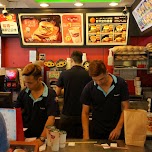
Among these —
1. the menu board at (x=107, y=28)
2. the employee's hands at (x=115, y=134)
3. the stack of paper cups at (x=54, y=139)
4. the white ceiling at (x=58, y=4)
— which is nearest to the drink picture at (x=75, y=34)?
the menu board at (x=107, y=28)

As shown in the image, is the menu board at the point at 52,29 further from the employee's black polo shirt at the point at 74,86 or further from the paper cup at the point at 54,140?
the paper cup at the point at 54,140

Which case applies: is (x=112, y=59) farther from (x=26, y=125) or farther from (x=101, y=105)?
(x=26, y=125)

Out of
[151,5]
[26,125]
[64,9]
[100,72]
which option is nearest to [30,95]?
[26,125]

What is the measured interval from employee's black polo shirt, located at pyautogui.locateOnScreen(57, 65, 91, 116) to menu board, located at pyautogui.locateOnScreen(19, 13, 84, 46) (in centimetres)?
162

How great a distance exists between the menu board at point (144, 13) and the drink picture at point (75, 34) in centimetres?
123

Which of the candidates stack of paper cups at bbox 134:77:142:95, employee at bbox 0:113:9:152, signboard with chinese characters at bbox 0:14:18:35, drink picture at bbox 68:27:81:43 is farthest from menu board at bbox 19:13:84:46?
employee at bbox 0:113:9:152

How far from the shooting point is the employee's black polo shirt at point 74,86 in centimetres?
393

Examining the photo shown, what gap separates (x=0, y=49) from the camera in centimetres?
575

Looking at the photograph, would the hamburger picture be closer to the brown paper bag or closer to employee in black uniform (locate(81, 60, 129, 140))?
employee in black uniform (locate(81, 60, 129, 140))

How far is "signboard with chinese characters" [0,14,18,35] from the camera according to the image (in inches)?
219

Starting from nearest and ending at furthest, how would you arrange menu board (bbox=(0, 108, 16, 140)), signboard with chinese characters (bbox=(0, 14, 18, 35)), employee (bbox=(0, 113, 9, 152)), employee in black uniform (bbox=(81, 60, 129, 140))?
1. employee (bbox=(0, 113, 9, 152))
2. menu board (bbox=(0, 108, 16, 140))
3. employee in black uniform (bbox=(81, 60, 129, 140))
4. signboard with chinese characters (bbox=(0, 14, 18, 35))

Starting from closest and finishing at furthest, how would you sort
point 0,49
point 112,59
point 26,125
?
point 26,125, point 112,59, point 0,49

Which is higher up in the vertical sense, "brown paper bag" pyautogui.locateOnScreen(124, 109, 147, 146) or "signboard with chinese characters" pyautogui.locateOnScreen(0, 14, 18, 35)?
"signboard with chinese characters" pyautogui.locateOnScreen(0, 14, 18, 35)

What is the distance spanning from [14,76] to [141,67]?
8.45ft
